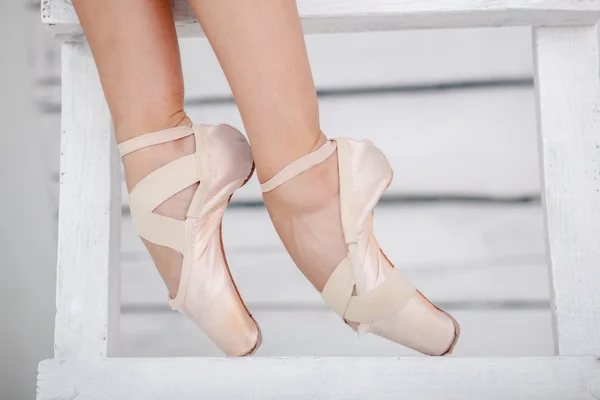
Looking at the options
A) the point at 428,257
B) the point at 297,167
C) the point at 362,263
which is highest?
the point at 297,167

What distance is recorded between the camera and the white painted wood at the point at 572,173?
2.18 feet

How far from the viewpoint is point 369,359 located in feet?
2.11

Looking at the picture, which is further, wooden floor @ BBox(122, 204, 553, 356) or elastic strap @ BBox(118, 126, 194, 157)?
wooden floor @ BBox(122, 204, 553, 356)

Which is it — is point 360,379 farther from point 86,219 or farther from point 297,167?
point 86,219

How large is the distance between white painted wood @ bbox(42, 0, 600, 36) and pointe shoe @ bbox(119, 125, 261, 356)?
173mm

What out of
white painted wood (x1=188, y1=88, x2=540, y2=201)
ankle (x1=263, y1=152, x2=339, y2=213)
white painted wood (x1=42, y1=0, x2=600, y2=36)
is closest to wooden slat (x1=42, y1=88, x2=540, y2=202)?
white painted wood (x1=188, y1=88, x2=540, y2=201)

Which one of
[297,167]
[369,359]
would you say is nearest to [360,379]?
[369,359]

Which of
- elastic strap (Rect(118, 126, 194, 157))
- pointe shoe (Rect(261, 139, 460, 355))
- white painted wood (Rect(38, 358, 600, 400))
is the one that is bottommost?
white painted wood (Rect(38, 358, 600, 400))

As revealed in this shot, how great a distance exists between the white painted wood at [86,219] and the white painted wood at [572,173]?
0.52 m

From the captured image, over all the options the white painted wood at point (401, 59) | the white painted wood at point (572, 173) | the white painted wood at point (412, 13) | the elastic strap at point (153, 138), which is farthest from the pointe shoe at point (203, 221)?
the white painted wood at point (401, 59)

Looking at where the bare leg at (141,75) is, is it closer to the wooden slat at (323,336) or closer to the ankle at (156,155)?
the ankle at (156,155)

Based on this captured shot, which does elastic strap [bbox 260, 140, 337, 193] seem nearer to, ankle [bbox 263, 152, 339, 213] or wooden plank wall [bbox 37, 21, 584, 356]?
ankle [bbox 263, 152, 339, 213]

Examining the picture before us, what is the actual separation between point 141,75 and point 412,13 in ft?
1.05

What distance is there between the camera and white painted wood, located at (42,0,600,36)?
0.69 meters
